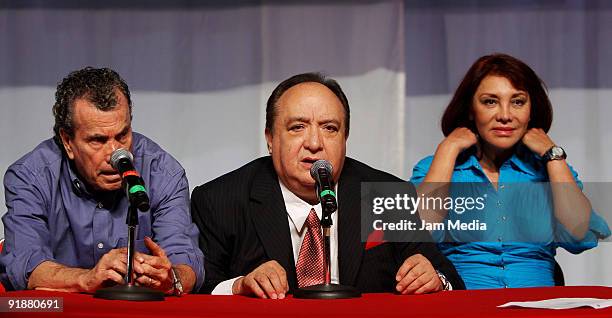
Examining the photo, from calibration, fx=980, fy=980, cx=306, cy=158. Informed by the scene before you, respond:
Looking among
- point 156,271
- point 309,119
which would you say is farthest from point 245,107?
point 156,271

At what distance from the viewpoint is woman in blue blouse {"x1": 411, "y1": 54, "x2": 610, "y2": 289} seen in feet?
12.5

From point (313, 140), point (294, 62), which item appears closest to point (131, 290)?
point (313, 140)

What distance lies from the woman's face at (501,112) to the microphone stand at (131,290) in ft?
5.84

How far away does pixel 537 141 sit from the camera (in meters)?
3.92

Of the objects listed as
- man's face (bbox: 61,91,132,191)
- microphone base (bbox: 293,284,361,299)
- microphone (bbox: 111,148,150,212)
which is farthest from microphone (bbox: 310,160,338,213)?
man's face (bbox: 61,91,132,191)

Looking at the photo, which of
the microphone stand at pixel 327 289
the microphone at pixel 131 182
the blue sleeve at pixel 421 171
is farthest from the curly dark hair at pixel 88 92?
the blue sleeve at pixel 421 171

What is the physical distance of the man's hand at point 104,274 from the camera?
2.63 meters

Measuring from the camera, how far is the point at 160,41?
16.3 feet

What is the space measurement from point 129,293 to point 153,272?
0.73 ft

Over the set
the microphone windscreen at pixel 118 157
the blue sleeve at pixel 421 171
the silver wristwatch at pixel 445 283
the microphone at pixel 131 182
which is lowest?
the silver wristwatch at pixel 445 283

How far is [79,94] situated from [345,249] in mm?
996

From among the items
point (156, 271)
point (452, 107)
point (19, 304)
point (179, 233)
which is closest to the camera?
point (19, 304)

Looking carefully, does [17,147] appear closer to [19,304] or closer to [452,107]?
[452,107]

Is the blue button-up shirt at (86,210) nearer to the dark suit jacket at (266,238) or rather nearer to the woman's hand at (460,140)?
the dark suit jacket at (266,238)
